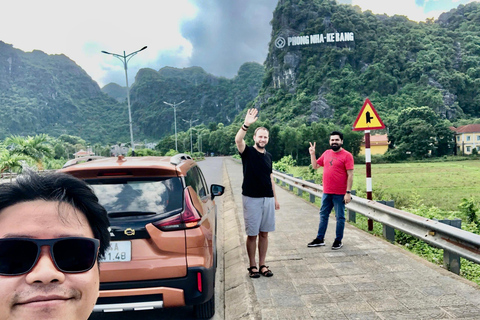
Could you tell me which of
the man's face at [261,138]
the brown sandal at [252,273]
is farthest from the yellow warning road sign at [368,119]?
the brown sandal at [252,273]

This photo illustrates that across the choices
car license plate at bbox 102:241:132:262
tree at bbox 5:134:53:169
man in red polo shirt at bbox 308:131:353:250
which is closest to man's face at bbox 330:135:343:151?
man in red polo shirt at bbox 308:131:353:250

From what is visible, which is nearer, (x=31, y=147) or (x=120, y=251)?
(x=120, y=251)

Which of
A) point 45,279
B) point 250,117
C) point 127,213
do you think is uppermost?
point 250,117

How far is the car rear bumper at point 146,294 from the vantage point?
3.21m

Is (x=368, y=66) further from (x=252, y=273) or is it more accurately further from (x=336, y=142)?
(x=252, y=273)

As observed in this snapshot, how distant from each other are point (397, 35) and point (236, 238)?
167 meters

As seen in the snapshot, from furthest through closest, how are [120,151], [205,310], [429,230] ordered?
[120,151]
[429,230]
[205,310]

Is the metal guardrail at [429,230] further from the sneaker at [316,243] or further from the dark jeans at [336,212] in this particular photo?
the sneaker at [316,243]

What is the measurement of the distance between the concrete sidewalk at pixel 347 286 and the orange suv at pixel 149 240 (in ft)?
2.70

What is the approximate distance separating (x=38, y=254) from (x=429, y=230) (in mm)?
5066

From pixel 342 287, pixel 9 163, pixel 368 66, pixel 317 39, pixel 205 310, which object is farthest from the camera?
pixel 317 39

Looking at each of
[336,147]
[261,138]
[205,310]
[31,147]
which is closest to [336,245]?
[336,147]

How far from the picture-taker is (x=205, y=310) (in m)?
3.81

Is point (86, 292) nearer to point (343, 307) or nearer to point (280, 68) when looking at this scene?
point (343, 307)
